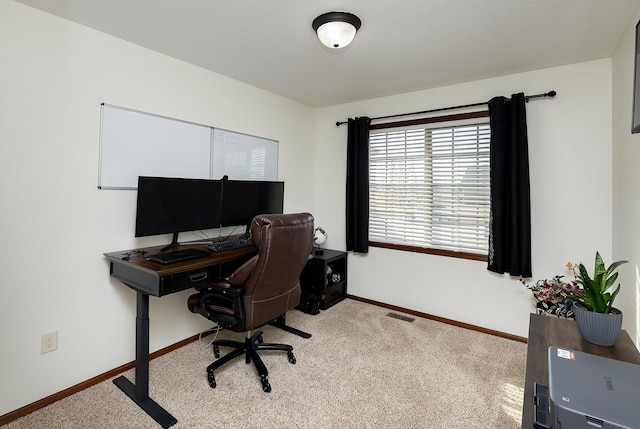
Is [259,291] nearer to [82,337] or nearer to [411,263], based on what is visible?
[82,337]

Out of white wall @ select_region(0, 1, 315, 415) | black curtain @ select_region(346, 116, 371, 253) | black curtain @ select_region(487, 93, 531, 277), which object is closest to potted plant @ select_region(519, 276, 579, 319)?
black curtain @ select_region(487, 93, 531, 277)

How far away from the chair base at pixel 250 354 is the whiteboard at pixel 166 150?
140 centimetres

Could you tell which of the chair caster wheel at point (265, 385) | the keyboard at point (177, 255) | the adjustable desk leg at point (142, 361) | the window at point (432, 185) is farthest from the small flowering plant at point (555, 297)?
the adjustable desk leg at point (142, 361)

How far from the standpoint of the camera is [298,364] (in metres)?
2.38

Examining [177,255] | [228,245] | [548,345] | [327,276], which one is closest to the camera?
[548,345]

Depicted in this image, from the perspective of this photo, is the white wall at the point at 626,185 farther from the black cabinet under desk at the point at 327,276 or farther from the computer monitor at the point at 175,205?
the computer monitor at the point at 175,205

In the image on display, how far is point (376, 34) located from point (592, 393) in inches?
84.7

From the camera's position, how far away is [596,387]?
0.83m

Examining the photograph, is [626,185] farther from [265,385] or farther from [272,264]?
[265,385]

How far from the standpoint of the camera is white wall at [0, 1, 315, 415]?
1797mm

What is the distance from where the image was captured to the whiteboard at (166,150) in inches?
86.3

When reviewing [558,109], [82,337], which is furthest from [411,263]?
[82,337]

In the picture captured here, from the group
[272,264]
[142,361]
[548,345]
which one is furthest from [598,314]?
[142,361]

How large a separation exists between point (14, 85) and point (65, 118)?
0.27 m
